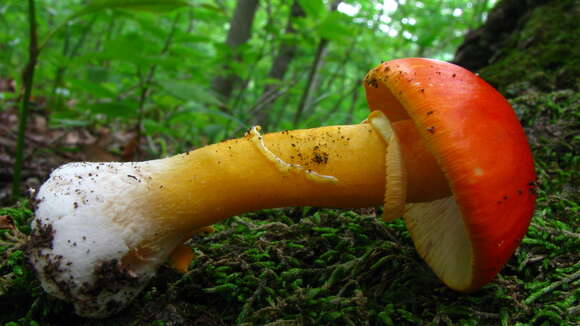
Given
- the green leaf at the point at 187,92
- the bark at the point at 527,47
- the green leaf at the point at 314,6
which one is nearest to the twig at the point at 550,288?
the bark at the point at 527,47

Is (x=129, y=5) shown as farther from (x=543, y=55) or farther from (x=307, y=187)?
(x=543, y=55)

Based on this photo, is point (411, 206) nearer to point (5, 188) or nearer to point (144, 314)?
point (144, 314)

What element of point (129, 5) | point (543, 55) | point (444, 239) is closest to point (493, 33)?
point (543, 55)

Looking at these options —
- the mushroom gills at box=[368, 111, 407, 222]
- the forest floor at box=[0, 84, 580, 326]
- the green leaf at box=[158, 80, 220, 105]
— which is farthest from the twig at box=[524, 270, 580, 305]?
the green leaf at box=[158, 80, 220, 105]

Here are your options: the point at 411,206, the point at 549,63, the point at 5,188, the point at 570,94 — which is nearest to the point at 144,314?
the point at 411,206

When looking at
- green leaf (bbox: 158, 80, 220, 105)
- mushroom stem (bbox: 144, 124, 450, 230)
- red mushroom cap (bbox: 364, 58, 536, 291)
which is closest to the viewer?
red mushroom cap (bbox: 364, 58, 536, 291)

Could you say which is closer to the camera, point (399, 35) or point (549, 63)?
point (549, 63)

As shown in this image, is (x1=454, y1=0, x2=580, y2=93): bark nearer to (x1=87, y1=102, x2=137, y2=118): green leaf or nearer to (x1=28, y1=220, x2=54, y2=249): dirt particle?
(x1=87, y1=102, x2=137, y2=118): green leaf
